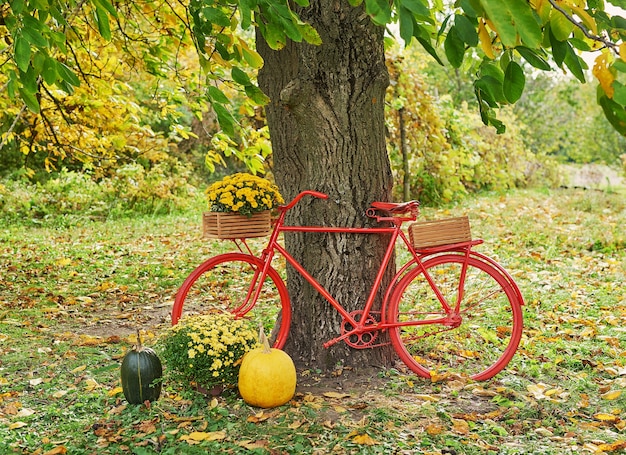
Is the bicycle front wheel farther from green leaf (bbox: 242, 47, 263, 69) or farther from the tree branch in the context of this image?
the tree branch

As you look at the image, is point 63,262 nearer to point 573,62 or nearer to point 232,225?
point 232,225

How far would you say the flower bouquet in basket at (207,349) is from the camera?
11.8ft

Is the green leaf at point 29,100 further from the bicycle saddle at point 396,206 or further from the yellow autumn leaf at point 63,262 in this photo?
the yellow autumn leaf at point 63,262

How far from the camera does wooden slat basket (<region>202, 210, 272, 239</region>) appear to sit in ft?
12.9

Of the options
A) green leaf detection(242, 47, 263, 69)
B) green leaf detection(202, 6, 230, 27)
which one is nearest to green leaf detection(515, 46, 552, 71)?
green leaf detection(202, 6, 230, 27)

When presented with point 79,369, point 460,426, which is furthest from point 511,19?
point 79,369

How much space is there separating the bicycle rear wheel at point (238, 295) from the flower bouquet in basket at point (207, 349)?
0.28 metres

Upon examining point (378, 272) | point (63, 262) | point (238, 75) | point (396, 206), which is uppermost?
point (238, 75)

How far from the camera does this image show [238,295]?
593 cm

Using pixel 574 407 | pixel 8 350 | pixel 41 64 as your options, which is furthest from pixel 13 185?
pixel 574 407

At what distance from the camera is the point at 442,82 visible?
18469mm

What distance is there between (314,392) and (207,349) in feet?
2.06

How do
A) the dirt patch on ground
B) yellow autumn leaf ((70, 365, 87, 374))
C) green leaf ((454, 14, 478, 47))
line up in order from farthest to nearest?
the dirt patch on ground, yellow autumn leaf ((70, 365, 87, 374)), green leaf ((454, 14, 478, 47))

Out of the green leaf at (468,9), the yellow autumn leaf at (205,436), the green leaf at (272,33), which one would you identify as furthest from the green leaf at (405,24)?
the yellow autumn leaf at (205,436)
